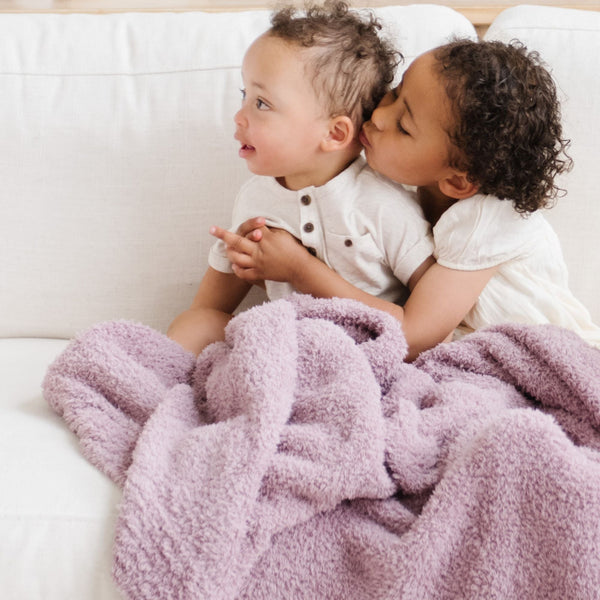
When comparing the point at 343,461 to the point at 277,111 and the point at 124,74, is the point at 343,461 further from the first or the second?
the point at 124,74

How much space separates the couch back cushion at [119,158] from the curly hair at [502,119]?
0.94ft

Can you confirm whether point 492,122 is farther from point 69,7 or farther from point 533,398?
point 69,7

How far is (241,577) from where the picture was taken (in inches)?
31.3

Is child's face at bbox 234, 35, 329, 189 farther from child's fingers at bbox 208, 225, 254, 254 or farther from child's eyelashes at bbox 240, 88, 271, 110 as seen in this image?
child's fingers at bbox 208, 225, 254, 254

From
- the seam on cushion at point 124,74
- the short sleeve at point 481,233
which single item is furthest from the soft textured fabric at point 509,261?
the seam on cushion at point 124,74

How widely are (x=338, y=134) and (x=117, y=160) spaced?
1.41ft

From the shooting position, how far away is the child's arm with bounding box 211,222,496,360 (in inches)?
44.0

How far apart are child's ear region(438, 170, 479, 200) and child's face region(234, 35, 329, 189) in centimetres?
20

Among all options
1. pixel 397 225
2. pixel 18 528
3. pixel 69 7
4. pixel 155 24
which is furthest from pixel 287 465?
Result: pixel 69 7

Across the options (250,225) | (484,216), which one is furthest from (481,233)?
(250,225)

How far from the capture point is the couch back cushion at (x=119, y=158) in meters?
1.35

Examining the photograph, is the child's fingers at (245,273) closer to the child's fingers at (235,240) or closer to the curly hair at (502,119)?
the child's fingers at (235,240)

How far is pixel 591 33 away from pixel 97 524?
1.12 m

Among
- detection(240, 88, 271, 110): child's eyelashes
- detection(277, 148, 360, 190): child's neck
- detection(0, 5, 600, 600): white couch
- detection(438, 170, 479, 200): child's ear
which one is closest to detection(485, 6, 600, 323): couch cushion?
Answer: detection(0, 5, 600, 600): white couch
